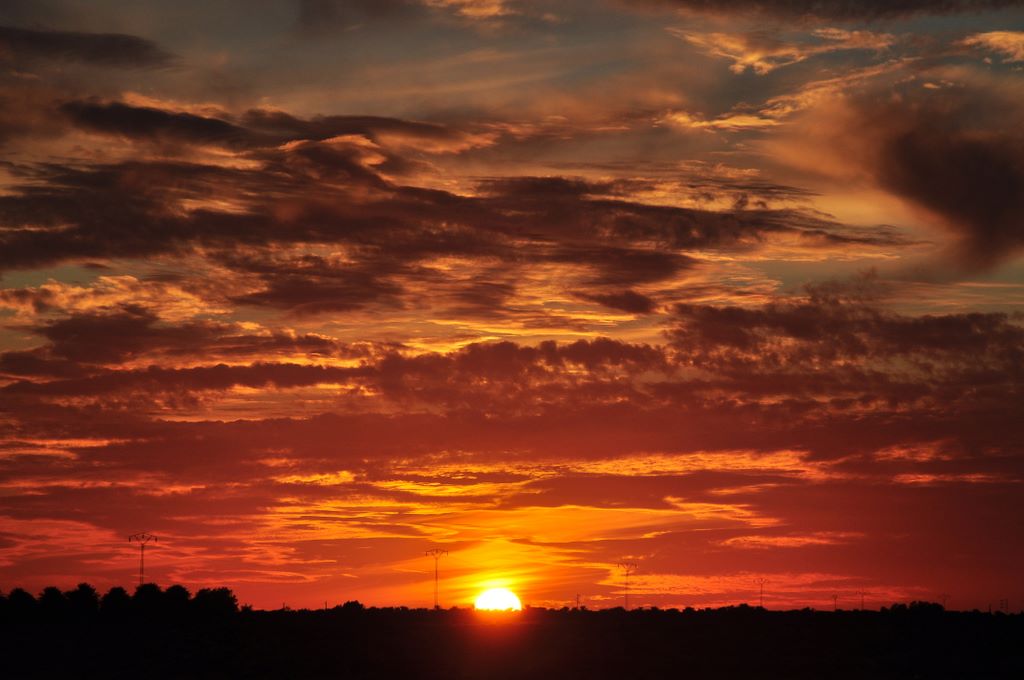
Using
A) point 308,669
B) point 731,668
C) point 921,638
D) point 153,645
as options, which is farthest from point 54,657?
point 921,638

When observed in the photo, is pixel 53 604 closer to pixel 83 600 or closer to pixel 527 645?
pixel 83 600

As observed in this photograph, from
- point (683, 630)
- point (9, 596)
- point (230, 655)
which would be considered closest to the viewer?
point (230, 655)

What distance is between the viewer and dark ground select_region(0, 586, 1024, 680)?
125000 mm

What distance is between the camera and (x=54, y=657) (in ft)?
447

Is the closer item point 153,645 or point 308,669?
point 308,669

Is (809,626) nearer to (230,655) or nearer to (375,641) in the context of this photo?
(375,641)

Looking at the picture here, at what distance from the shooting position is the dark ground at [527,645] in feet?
410

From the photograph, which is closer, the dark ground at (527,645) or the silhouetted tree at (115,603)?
the dark ground at (527,645)

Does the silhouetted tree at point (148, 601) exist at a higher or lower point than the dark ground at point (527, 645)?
higher

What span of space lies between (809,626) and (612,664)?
92.2 feet

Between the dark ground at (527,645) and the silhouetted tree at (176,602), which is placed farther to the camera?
the silhouetted tree at (176,602)

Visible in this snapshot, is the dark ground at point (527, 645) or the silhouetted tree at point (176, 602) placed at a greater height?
the silhouetted tree at point (176, 602)

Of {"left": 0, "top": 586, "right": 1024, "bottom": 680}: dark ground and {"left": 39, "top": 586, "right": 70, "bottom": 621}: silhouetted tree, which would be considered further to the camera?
{"left": 39, "top": 586, "right": 70, "bottom": 621}: silhouetted tree

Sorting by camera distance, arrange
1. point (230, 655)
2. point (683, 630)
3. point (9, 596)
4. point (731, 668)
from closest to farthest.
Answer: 1. point (731, 668)
2. point (230, 655)
3. point (683, 630)
4. point (9, 596)
